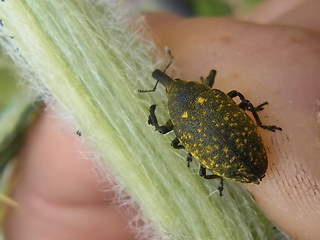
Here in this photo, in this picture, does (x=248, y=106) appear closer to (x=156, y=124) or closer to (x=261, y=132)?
(x=261, y=132)

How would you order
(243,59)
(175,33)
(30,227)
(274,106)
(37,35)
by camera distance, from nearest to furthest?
(37,35)
(274,106)
(243,59)
(175,33)
(30,227)

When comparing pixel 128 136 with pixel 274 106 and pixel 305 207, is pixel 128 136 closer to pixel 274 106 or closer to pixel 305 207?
pixel 274 106

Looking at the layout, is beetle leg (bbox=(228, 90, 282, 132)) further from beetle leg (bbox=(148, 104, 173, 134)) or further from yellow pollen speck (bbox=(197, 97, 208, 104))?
beetle leg (bbox=(148, 104, 173, 134))

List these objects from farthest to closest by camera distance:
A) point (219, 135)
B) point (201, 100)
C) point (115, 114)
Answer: point (201, 100)
point (219, 135)
point (115, 114)

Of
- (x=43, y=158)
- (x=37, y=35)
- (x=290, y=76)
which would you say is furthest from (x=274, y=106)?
(x=43, y=158)

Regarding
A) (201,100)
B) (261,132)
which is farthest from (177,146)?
(261,132)

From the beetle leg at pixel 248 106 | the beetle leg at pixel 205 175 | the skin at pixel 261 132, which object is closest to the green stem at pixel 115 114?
the beetle leg at pixel 205 175
